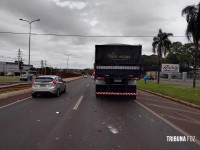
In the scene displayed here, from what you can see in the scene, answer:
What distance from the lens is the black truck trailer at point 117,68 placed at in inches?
651

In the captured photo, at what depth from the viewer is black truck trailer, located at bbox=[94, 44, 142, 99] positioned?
16.5m

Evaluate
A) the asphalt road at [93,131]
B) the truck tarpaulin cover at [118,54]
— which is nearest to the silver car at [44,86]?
the truck tarpaulin cover at [118,54]

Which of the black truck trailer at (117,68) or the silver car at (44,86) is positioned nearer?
the black truck trailer at (117,68)

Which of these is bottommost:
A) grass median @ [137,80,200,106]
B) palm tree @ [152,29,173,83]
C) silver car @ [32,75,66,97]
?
grass median @ [137,80,200,106]

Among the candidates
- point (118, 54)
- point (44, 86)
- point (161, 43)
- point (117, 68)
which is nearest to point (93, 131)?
point (117, 68)

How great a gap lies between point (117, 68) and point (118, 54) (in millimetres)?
1040

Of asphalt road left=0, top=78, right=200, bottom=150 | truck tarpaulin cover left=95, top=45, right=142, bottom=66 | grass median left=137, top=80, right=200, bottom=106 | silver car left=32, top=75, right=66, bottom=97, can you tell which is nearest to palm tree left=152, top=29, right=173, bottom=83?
grass median left=137, top=80, right=200, bottom=106

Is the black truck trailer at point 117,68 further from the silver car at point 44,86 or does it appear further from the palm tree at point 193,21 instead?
the palm tree at point 193,21

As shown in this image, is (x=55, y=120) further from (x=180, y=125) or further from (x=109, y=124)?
(x=180, y=125)

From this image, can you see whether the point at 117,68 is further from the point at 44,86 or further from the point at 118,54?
the point at 44,86

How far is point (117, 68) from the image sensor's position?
16.9 metres

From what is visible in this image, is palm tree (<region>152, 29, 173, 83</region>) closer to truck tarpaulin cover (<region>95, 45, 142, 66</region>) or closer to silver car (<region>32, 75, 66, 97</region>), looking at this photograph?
truck tarpaulin cover (<region>95, 45, 142, 66</region>)

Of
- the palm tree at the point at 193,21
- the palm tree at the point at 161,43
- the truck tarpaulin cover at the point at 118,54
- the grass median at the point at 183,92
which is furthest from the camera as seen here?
the palm tree at the point at 161,43

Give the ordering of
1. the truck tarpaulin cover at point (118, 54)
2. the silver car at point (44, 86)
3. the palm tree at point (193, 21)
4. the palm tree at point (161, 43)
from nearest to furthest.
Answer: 1. the truck tarpaulin cover at point (118, 54)
2. the silver car at point (44, 86)
3. the palm tree at point (193, 21)
4. the palm tree at point (161, 43)
